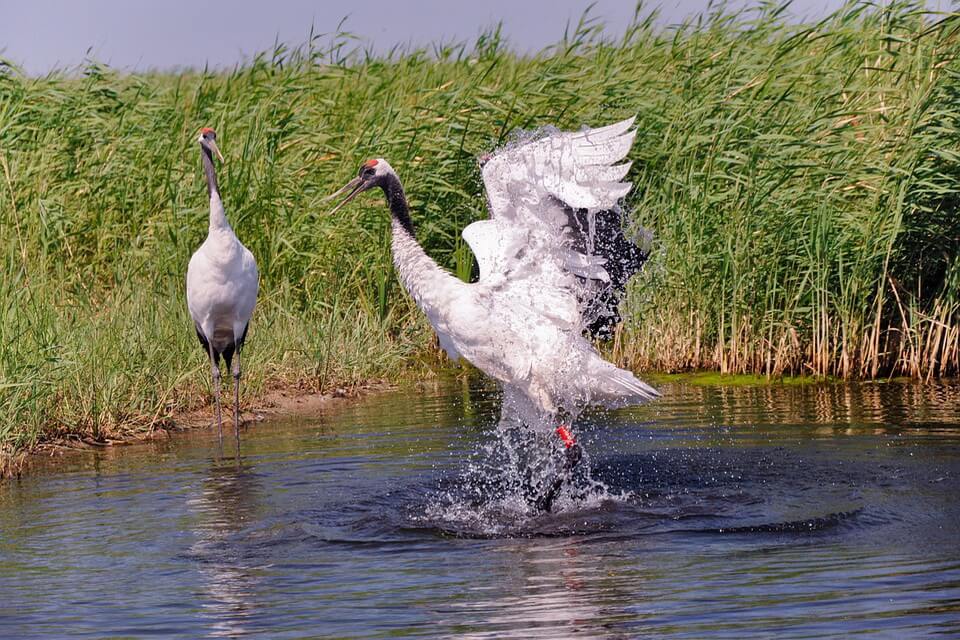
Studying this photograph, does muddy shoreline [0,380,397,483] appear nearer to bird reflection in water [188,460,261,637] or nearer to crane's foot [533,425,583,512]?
bird reflection in water [188,460,261,637]

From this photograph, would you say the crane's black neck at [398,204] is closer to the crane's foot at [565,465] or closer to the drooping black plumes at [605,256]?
the drooping black plumes at [605,256]

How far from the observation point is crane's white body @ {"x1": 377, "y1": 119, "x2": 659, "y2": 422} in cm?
652

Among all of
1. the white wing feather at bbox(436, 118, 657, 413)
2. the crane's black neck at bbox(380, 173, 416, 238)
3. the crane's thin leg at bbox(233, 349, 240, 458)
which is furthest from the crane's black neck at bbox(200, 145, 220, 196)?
the white wing feather at bbox(436, 118, 657, 413)

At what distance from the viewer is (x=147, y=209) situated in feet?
38.4

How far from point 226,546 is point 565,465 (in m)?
1.94

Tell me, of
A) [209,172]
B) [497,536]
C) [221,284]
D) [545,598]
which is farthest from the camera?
[209,172]

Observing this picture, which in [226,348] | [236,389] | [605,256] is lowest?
[236,389]

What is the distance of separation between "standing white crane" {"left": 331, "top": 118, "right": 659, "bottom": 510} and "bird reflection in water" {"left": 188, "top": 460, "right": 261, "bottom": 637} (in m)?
1.31

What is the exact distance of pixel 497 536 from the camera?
589 centimetres

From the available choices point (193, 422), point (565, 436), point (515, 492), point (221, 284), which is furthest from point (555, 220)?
point (193, 422)

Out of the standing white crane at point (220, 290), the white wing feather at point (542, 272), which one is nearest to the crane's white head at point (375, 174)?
the white wing feather at point (542, 272)

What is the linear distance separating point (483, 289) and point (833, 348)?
444 cm

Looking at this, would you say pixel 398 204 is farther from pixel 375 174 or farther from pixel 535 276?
pixel 535 276

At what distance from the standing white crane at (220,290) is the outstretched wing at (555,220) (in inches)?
111
